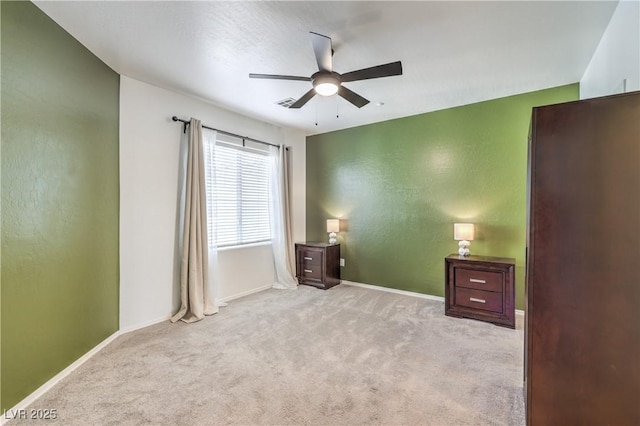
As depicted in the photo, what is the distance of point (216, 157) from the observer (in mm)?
4008

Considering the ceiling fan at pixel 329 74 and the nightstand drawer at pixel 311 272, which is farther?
the nightstand drawer at pixel 311 272

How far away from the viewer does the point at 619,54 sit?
2035 millimetres

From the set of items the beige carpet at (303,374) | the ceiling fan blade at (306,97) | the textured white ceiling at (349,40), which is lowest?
the beige carpet at (303,374)

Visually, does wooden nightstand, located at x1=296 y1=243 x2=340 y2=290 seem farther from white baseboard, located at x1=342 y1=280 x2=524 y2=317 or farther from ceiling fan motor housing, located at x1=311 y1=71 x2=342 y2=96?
ceiling fan motor housing, located at x1=311 y1=71 x2=342 y2=96

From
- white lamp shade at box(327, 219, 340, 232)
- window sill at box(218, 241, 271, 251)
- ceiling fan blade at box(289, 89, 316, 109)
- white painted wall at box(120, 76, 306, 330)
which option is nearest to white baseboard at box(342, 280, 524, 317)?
white lamp shade at box(327, 219, 340, 232)

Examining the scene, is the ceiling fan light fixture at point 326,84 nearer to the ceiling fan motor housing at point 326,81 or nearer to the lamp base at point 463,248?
the ceiling fan motor housing at point 326,81

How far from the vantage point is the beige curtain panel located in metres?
3.45

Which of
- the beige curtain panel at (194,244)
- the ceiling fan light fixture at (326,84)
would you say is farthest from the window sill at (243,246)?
the ceiling fan light fixture at (326,84)

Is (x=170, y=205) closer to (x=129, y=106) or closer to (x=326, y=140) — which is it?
(x=129, y=106)

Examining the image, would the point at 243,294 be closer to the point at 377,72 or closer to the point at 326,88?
the point at 326,88

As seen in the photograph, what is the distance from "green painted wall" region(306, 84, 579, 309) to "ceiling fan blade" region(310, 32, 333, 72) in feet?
8.14

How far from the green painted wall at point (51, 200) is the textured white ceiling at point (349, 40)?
0.95ft

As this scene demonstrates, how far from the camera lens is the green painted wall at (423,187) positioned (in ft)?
11.9

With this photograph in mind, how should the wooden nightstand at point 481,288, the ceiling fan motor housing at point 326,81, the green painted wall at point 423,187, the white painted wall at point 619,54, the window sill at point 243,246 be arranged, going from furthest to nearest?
1. the window sill at point 243,246
2. the green painted wall at point 423,187
3. the wooden nightstand at point 481,288
4. the ceiling fan motor housing at point 326,81
5. the white painted wall at point 619,54
